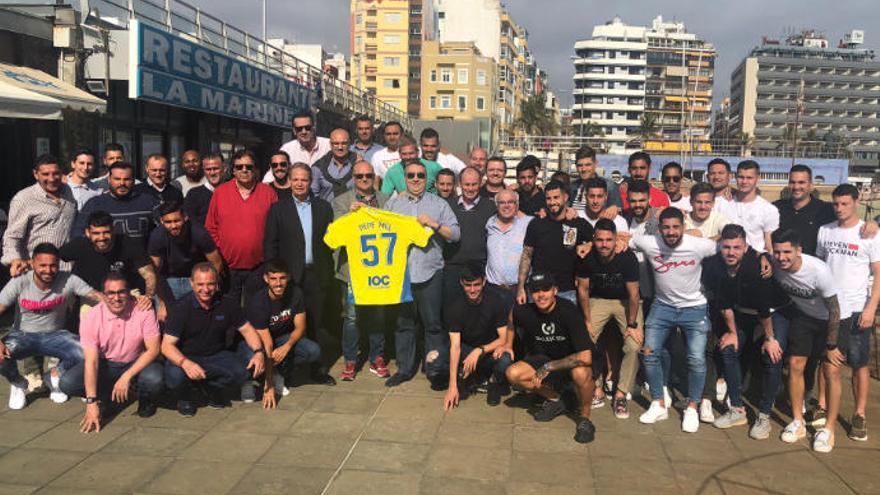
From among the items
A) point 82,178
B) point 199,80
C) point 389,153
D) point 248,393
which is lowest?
point 248,393

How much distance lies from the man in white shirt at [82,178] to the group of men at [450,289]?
0.8 inches

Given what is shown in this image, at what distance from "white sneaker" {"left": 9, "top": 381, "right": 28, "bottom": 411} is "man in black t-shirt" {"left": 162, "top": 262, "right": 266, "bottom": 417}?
50.9 inches

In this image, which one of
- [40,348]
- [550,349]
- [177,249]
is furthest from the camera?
[177,249]

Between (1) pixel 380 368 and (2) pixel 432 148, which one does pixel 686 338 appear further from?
(2) pixel 432 148

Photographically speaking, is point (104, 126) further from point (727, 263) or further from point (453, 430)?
point (727, 263)

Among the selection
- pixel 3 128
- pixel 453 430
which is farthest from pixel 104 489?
pixel 3 128

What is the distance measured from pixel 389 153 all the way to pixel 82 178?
3.36m

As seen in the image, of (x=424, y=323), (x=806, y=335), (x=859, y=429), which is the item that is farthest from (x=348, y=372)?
(x=859, y=429)

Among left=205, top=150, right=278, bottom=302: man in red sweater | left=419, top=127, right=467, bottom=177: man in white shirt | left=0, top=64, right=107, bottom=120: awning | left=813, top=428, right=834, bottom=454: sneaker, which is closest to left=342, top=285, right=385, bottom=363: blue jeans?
left=205, top=150, right=278, bottom=302: man in red sweater

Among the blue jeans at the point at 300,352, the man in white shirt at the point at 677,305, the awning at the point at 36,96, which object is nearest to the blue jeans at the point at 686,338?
the man in white shirt at the point at 677,305

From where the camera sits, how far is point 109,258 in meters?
5.82

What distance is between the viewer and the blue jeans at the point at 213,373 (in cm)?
555

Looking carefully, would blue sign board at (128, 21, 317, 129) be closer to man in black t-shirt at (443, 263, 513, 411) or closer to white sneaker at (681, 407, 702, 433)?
man in black t-shirt at (443, 263, 513, 411)

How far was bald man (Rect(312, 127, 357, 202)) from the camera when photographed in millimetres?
7219
